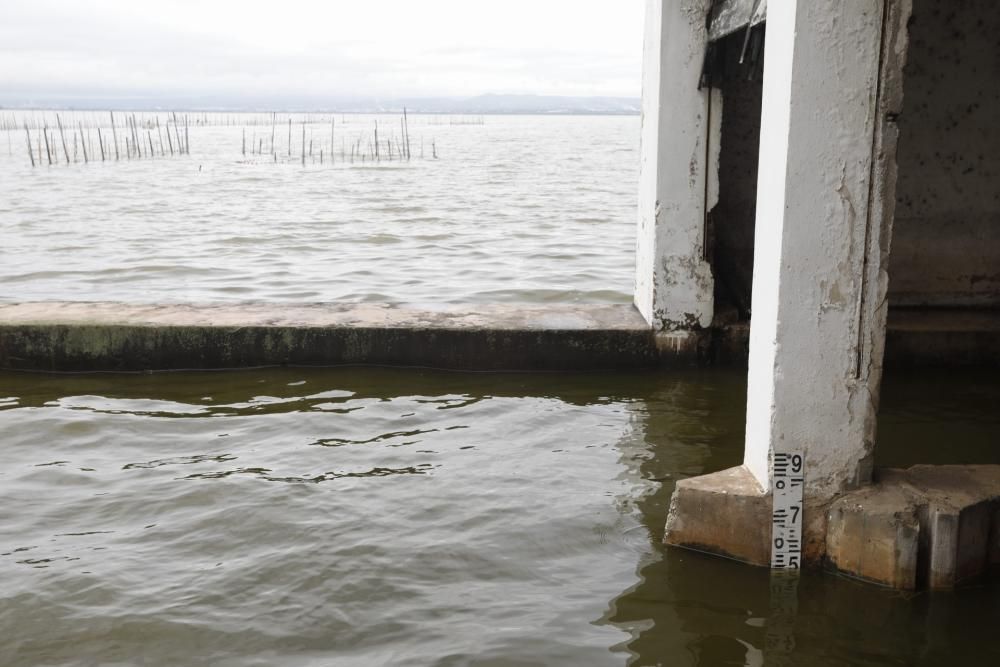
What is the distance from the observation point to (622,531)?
4246 mm

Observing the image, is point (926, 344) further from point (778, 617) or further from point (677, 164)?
point (778, 617)

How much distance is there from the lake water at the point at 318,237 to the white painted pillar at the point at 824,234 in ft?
14.8

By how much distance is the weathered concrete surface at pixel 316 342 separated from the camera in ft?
21.5

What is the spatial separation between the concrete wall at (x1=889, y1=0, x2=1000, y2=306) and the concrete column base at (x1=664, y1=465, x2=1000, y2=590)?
10.5 ft

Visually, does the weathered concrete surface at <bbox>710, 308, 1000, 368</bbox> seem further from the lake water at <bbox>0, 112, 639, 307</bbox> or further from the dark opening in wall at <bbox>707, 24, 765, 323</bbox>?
the lake water at <bbox>0, 112, 639, 307</bbox>

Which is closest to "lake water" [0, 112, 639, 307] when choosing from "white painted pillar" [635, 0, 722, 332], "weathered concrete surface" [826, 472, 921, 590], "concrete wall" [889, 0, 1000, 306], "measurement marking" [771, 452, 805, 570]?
"white painted pillar" [635, 0, 722, 332]

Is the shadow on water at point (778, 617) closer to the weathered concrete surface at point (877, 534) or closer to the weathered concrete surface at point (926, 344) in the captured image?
the weathered concrete surface at point (877, 534)

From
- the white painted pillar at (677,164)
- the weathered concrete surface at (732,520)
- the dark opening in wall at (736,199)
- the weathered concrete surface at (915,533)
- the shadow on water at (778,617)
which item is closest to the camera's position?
the shadow on water at (778,617)

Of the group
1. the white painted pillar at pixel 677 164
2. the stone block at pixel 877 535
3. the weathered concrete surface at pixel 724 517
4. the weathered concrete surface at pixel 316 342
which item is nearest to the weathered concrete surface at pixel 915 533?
the stone block at pixel 877 535

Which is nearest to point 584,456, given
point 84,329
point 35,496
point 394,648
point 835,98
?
point 394,648

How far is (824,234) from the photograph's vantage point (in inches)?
138

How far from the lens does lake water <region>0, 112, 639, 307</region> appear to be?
34.2 ft

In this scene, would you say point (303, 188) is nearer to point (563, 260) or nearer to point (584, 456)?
point (563, 260)

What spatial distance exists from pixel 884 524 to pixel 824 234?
3.78ft
